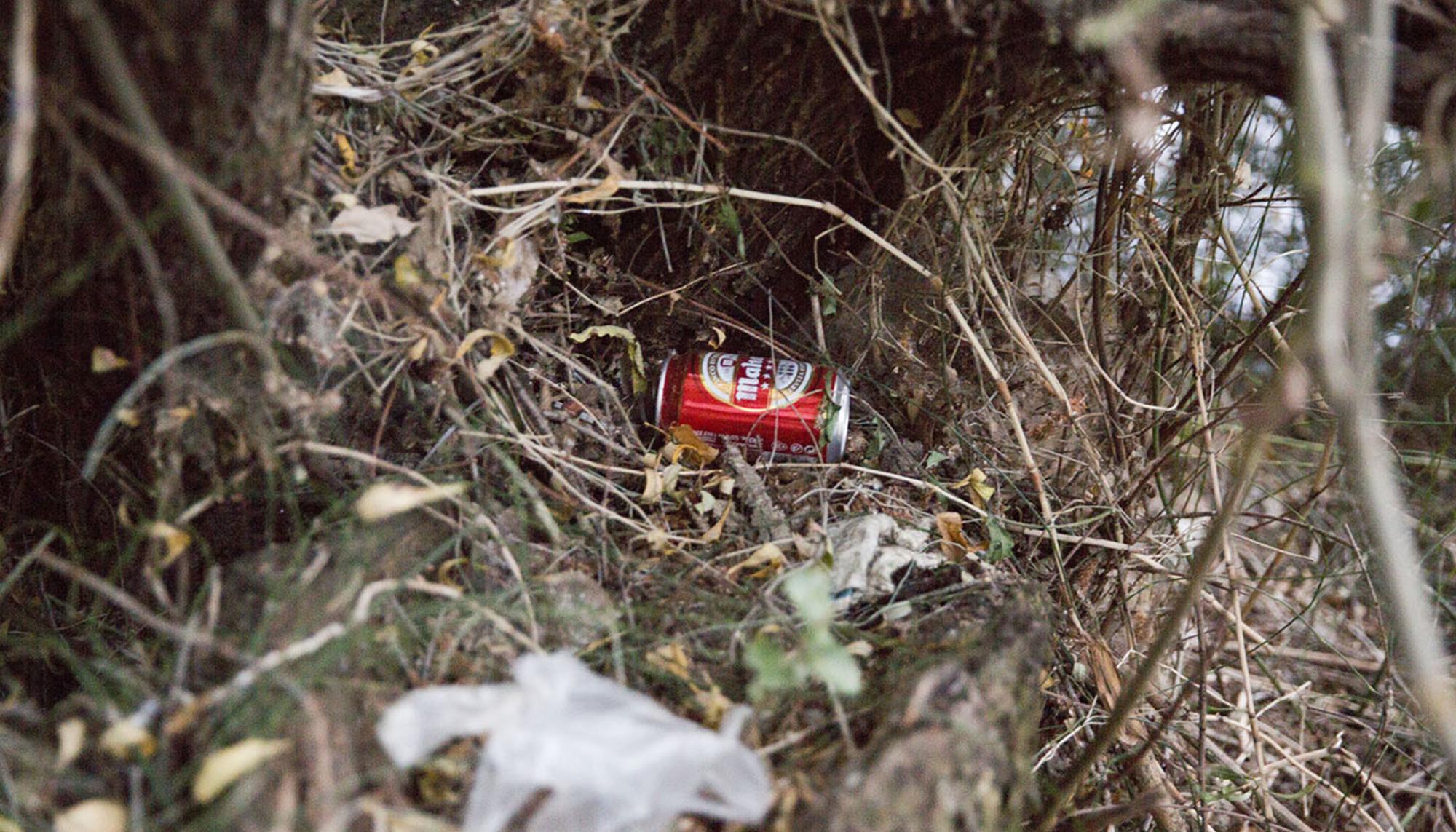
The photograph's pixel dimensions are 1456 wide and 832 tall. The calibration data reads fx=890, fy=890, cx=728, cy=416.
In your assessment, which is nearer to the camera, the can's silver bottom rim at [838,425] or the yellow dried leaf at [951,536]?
the yellow dried leaf at [951,536]

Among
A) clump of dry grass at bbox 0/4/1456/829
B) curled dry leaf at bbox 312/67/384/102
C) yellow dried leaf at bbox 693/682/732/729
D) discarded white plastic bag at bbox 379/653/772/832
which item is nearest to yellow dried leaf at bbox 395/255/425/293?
clump of dry grass at bbox 0/4/1456/829

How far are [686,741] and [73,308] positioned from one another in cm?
79

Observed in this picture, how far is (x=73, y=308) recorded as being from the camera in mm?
947

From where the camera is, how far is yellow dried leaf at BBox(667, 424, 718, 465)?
1426 mm

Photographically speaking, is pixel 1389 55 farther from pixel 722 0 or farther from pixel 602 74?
pixel 602 74

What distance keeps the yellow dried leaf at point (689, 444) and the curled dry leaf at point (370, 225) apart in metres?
0.53

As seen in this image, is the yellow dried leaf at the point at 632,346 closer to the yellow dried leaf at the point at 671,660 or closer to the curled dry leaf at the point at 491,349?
the curled dry leaf at the point at 491,349

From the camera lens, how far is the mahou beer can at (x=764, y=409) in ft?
4.78

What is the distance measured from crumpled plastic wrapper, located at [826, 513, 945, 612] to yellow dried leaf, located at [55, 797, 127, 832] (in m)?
0.77

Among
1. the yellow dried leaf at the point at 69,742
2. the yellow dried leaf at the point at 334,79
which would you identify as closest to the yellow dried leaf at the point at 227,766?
the yellow dried leaf at the point at 69,742

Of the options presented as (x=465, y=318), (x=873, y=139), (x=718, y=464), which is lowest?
(x=718, y=464)

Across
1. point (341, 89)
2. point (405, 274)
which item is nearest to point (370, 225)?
point (405, 274)

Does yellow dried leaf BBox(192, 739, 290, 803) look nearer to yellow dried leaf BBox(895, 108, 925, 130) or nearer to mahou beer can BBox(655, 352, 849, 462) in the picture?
mahou beer can BBox(655, 352, 849, 462)

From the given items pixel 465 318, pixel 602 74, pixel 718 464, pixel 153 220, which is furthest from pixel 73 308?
pixel 718 464
